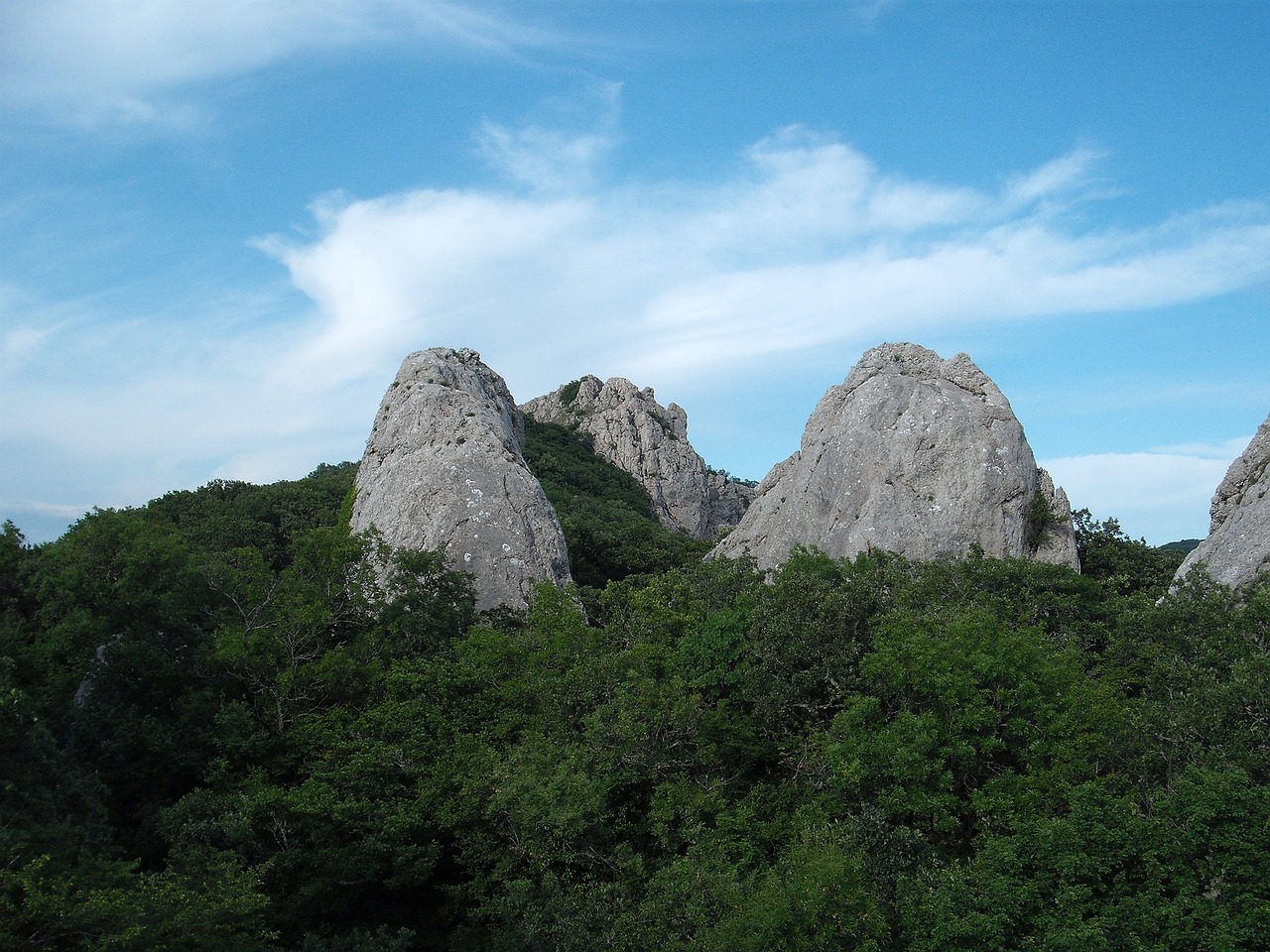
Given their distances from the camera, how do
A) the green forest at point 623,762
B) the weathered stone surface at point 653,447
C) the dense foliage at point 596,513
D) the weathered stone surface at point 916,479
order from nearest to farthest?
1. the green forest at point 623,762
2. the weathered stone surface at point 916,479
3. the dense foliage at point 596,513
4. the weathered stone surface at point 653,447

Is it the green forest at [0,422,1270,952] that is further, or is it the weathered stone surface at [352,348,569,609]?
the weathered stone surface at [352,348,569,609]

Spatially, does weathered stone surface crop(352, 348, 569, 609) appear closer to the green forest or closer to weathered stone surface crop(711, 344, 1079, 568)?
the green forest

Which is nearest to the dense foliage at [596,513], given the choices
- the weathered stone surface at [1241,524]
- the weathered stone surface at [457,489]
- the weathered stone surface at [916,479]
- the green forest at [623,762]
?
the weathered stone surface at [457,489]

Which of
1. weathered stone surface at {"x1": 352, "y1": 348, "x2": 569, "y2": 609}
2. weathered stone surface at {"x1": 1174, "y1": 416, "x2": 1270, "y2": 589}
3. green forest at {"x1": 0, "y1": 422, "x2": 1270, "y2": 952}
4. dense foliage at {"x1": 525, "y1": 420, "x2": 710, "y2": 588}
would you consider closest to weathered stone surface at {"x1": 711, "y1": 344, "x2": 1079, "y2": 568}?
weathered stone surface at {"x1": 1174, "y1": 416, "x2": 1270, "y2": 589}

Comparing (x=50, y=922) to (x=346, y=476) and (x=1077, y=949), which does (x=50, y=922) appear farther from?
(x=346, y=476)

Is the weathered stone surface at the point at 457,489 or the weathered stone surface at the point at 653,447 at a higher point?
the weathered stone surface at the point at 653,447

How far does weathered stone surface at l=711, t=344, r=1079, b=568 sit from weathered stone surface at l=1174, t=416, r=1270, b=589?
4444 millimetres

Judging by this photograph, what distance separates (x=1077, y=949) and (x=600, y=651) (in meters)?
11.9

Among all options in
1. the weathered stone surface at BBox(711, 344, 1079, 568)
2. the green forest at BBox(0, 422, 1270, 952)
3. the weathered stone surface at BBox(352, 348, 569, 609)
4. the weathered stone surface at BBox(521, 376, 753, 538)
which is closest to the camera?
the green forest at BBox(0, 422, 1270, 952)

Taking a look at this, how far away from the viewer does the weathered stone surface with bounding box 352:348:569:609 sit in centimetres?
2931

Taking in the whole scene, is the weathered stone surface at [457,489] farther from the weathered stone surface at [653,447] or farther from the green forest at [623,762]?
the weathered stone surface at [653,447]

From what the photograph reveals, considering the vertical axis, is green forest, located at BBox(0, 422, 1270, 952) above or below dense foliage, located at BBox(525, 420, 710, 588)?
below

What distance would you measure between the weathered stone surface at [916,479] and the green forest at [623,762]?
5.18 m

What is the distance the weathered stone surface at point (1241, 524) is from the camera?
82.7ft
